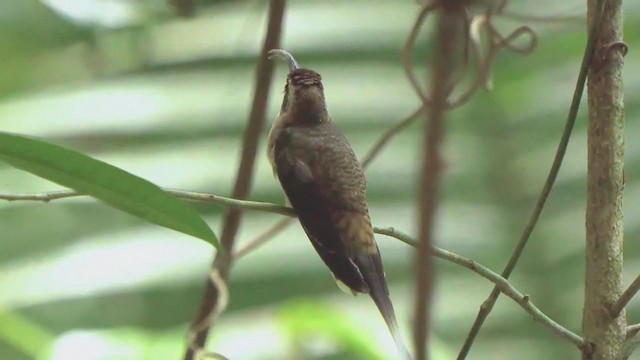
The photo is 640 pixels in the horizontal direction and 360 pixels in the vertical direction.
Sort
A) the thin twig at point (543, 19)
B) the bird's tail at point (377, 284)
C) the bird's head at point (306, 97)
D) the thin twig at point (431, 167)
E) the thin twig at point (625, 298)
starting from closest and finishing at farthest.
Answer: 1. the thin twig at point (431, 167)
2. the thin twig at point (625, 298)
3. the bird's tail at point (377, 284)
4. the thin twig at point (543, 19)
5. the bird's head at point (306, 97)

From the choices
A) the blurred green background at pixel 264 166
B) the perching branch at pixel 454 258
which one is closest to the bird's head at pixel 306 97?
the perching branch at pixel 454 258

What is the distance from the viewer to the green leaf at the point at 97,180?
2.26 feet

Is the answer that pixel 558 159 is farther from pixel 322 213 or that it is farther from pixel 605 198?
pixel 322 213

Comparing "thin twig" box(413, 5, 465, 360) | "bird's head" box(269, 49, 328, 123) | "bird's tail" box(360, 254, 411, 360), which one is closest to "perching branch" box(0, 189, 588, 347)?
"bird's tail" box(360, 254, 411, 360)

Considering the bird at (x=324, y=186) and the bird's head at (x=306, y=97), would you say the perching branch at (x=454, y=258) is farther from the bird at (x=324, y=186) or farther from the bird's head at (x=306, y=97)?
the bird's head at (x=306, y=97)

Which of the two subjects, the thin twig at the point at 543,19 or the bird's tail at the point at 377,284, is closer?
the bird's tail at the point at 377,284

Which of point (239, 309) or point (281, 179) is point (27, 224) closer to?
point (239, 309)

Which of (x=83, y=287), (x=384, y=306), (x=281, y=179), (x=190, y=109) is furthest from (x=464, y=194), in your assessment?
(x=384, y=306)

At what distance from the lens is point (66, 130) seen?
2.07m

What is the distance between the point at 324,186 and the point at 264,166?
1025 mm

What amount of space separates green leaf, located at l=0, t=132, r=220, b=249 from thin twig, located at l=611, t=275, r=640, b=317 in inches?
11.3

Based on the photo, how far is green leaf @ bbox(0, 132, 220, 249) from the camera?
2.26 feet

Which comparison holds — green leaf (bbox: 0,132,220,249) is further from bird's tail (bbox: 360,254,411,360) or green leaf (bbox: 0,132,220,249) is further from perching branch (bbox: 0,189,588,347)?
bird's tail (bbox: 360,254,411,360)

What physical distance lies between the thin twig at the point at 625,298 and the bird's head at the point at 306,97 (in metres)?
0.53
